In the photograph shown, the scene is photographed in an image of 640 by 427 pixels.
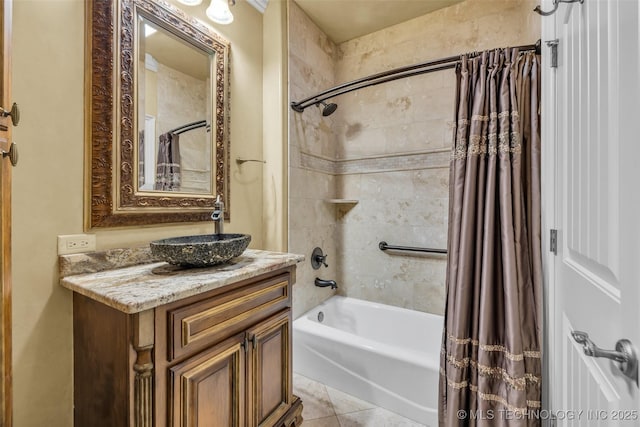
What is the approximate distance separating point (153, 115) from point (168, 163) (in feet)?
0.80

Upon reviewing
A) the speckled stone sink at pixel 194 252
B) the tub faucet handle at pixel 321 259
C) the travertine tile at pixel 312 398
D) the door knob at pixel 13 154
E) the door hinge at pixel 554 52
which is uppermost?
the door hinge at pixel 554 52

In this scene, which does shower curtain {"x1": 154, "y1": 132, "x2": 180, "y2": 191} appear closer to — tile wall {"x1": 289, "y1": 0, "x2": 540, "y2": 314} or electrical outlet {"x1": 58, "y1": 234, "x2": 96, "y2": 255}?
electrical outlet {"x1": 58, "y1": 234, "x2": 96, "y2": 255}

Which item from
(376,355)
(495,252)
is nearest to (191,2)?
(495,252)

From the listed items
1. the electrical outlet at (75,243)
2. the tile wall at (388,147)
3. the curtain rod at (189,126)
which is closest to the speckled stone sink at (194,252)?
the electrical outlet at (75,243)

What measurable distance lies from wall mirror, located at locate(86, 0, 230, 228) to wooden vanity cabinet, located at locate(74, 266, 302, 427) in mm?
507

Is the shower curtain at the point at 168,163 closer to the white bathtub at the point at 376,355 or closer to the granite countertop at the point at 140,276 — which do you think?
the granite countertop at the point at 140,276

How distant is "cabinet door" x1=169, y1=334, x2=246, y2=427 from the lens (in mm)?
886

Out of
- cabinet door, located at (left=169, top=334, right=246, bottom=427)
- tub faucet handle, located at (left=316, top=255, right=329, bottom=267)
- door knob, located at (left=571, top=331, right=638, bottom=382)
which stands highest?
door knob, located at (left=571, top=331, right=638, bottom=382)

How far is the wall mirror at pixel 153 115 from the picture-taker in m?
1.13

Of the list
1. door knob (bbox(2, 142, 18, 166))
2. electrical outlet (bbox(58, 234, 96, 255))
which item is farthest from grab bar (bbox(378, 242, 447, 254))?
door knob (bbox(2, 142, 18, 166))

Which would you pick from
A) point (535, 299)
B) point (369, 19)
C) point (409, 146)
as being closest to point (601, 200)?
point (535, 299)

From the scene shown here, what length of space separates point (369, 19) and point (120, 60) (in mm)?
1942

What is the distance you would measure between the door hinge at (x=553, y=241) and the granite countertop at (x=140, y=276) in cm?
111

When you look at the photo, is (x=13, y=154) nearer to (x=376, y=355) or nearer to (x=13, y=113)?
(x=13, y=113)
